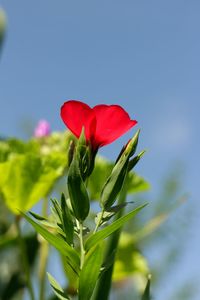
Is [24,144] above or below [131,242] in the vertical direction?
above

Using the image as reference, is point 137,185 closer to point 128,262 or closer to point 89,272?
point 128,262

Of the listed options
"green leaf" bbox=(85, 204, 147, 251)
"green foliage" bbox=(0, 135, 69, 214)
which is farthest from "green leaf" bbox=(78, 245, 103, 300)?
"green foliage" bbox=(0, 135, 69, 214)

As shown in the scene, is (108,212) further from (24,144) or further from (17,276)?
(17,276)

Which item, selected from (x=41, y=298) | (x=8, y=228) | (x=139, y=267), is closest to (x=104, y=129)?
(x=41, y=298)

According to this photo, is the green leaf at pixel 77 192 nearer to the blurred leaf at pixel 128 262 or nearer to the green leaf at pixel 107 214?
the green leaf at pixel 107 214

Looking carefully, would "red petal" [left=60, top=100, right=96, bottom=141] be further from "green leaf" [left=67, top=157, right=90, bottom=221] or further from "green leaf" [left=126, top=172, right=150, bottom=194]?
"green leaf" [left=126, top=172, right=150, bottom=194]

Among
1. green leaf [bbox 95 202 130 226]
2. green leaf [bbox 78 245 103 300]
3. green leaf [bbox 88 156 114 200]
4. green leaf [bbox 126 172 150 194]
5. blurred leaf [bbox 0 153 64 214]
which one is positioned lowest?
green leaf [bbox 78 245 103 300]

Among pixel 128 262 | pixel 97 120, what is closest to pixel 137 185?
pixel 128 262

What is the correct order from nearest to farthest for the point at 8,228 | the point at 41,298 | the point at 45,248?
the point at 41,298
the point at 45,248
the point at 8,228

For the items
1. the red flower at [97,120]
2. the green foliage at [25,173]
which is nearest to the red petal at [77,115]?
the red flower at [97,120]
